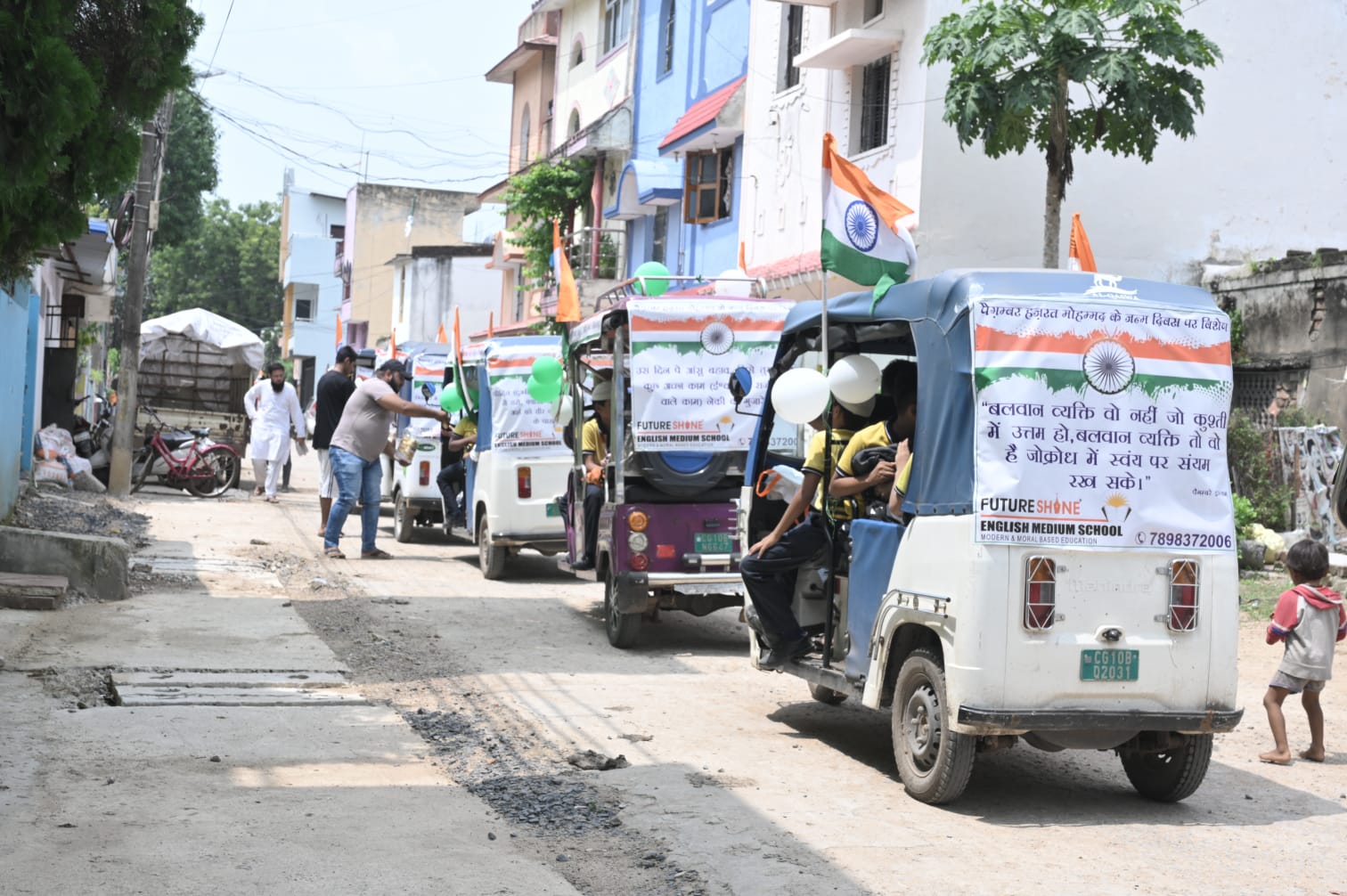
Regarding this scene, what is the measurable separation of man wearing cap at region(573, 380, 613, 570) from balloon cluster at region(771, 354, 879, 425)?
3.64m

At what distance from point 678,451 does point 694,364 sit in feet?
2.05

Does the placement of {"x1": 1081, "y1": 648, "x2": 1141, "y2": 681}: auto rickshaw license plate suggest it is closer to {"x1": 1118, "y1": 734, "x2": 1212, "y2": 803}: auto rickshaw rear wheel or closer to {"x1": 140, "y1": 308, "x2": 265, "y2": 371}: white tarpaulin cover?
{"x1": 1118, "y1": 734, "x2": 1212, "y2": 803}: auto rickshaw rear wheel

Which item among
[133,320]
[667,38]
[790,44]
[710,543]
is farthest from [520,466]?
[667,38]

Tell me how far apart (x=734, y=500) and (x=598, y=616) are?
221 centimetres

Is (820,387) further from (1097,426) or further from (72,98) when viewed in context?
(72,98)

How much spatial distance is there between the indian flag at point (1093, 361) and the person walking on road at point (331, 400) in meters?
11.9

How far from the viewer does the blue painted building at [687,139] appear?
27375 mm

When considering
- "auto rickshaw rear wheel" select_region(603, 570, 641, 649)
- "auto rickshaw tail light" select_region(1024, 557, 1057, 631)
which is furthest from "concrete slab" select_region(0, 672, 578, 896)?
"auto rickshaw rear wheel" select_region(603, 570, 641, 649)

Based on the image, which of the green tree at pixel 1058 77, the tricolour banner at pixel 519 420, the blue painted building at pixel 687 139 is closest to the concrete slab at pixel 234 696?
the tricolour banner at pixel 519 420

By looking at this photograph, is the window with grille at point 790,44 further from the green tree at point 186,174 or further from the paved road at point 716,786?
the green tree at point 186,174

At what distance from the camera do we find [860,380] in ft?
25.0

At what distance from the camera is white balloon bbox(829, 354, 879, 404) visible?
7609mm

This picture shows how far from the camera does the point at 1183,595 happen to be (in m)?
6.16

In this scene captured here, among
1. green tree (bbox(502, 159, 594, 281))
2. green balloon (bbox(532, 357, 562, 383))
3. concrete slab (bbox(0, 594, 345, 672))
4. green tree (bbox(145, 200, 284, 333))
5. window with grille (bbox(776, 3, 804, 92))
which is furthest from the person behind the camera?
green tree (bbox(145, 200, 284, 333))
